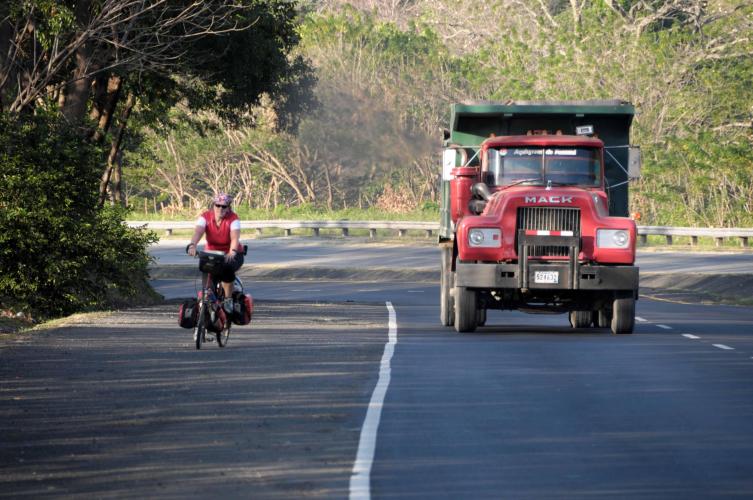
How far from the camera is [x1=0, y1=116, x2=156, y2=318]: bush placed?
25.6m

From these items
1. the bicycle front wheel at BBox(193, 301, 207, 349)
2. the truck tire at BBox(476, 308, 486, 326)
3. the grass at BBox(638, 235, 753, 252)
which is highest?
the grass at BBox(638, 235, 753, 252)

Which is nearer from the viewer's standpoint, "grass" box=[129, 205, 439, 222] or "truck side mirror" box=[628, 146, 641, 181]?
"truck side mirror" box=[628, 146, 641, 181]

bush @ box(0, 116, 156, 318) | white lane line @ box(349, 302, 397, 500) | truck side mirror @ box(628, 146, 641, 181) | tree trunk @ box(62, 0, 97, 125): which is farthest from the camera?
tree trunk @ box(62, 0, 97, 125)

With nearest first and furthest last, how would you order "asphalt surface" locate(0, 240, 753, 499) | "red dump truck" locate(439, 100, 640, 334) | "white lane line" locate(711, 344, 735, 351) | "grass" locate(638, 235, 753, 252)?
"asphalt surface" locate(0, 240, 753, 499) < "white lane line" locate(711, 344, 735, 351) < "red dump truck" locate(439, 100, 640, 334) < "grass" locate(638, 235, 753, 252)

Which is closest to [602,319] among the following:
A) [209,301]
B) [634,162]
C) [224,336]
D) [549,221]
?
[634,162]

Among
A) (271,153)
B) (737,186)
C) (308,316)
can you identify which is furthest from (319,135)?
(308,316)

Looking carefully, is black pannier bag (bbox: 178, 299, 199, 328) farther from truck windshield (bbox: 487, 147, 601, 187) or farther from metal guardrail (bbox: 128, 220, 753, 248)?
metal guardrail (bbox: 128, 220, 753, 248)

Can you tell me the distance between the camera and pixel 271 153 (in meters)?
78.2

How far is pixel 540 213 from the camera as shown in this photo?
22.3m

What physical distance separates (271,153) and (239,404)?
212 feet

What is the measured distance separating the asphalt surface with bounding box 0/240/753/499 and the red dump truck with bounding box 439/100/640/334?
2.33ft

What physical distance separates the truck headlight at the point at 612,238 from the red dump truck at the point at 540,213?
0.01 meters

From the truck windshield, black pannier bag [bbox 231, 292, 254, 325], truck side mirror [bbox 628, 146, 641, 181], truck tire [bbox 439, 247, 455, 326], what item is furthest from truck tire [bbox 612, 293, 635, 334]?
black pannier bag [bbox 231, 292, 254, 325]

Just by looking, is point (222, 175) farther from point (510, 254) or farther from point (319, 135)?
point (510, 254)
